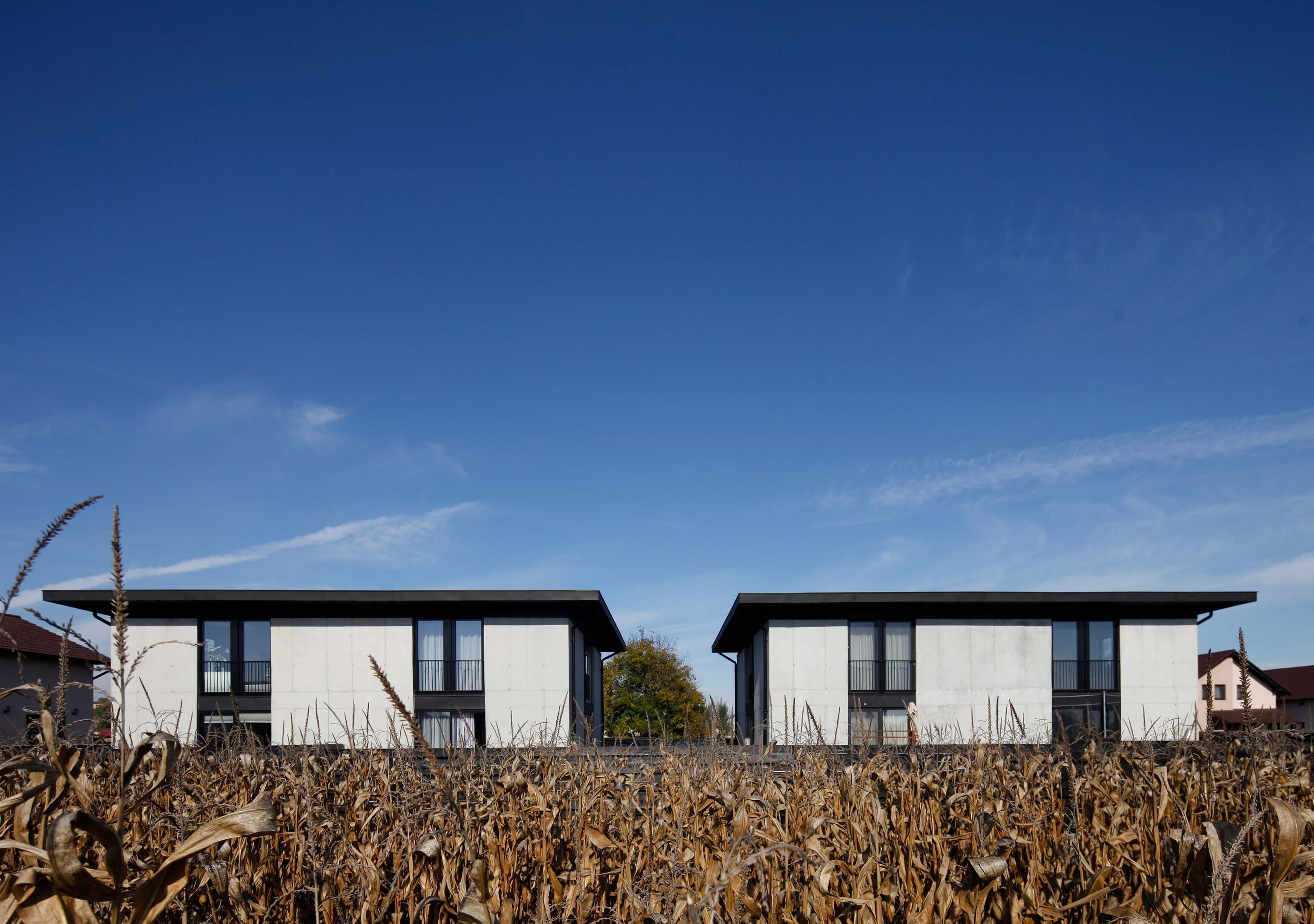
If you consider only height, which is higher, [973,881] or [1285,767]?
[973,881]

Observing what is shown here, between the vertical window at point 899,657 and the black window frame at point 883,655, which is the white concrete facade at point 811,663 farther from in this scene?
the vertical window at point 899,657

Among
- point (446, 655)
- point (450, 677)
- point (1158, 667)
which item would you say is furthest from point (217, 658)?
point (1158, 667)

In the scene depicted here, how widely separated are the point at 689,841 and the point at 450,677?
21265 mm

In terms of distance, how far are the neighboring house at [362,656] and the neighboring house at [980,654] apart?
5.93 metres

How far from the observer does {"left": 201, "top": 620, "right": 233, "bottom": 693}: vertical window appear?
24.4 meters

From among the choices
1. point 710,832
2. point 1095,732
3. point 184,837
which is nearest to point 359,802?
point 184,837

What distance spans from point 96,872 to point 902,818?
12.5 ft

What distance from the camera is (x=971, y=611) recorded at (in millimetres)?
24734

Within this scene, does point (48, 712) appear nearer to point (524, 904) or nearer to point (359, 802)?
point (524, 904)

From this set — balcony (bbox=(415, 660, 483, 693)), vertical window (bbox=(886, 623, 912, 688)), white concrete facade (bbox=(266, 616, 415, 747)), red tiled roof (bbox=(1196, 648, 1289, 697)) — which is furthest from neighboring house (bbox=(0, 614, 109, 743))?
red tiled roof (bbox=(1196, 648, 1289, 697))

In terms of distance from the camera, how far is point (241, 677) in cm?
2434

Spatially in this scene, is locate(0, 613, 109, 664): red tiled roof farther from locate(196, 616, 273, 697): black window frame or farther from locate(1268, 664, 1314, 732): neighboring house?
locate(1268, 664, 1314, 732): neighboring house

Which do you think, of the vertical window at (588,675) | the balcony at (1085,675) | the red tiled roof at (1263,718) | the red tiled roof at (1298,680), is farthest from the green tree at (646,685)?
the red tiled roof at (1298,680)

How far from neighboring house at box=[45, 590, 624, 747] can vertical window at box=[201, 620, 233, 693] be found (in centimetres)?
3
